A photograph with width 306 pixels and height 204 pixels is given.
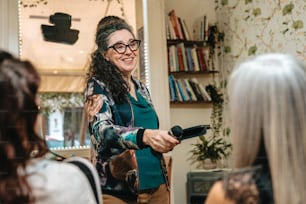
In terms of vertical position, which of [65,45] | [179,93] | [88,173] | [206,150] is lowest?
[206,150]

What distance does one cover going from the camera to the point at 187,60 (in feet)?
6.72

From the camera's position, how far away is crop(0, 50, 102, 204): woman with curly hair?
1.70 feet

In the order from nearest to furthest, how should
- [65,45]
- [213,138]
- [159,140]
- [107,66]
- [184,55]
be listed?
[159,140], [107,66], [65,45], [213,138], [184,55]

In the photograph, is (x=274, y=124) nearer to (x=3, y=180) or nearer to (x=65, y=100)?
(x=3, y=180)

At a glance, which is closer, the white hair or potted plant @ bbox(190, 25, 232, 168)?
the white hair

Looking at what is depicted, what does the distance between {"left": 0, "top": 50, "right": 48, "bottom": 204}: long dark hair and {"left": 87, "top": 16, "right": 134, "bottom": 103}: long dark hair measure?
47 cm

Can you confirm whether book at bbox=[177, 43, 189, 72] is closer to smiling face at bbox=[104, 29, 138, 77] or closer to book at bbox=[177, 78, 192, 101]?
book at bbox=[177, 78, 192, 101]

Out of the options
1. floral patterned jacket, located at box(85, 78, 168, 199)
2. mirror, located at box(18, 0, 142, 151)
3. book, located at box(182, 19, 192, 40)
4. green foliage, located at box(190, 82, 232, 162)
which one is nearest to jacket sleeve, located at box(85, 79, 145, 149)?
floral patterned jacket, located at box(85, 78, 168, 199)

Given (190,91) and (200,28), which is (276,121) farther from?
(200,28)

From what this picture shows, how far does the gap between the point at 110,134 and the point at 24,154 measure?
1.38 feet

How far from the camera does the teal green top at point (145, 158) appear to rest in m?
1.01

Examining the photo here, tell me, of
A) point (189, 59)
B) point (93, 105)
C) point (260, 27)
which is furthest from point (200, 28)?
point (93, 105)

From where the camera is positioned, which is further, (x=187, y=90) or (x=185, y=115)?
(x=187, y=90)

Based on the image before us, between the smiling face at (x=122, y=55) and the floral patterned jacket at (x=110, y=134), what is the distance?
0.09 m
